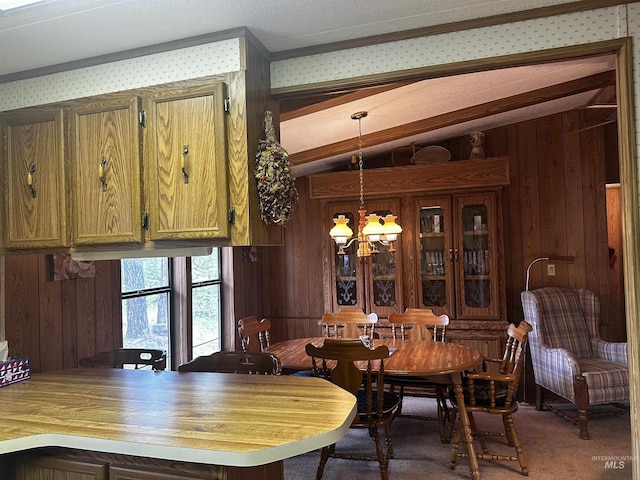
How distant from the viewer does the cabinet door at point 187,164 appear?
1939 mm

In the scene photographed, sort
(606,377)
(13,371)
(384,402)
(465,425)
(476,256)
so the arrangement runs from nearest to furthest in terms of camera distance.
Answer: (13,371) < (465,425) < (384,402) < (606,377) < (476,256)

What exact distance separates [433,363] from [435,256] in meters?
1.86

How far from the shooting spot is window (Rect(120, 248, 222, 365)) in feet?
11.4

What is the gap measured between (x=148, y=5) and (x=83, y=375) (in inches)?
67.7

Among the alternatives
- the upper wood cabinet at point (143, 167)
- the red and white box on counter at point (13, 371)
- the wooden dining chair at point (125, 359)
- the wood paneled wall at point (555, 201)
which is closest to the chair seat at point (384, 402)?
the wooden dining chair at point (125, 359)

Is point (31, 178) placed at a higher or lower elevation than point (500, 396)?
higher

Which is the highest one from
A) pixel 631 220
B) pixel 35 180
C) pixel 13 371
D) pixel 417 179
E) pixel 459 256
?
pixel 417 179

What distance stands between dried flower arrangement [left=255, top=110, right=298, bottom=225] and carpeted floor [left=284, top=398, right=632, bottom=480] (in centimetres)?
196

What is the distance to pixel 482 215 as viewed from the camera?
4543 millimetres

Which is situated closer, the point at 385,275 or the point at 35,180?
the point at 35,180

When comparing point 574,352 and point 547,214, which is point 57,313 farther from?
point 547,214

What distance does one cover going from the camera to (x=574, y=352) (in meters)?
4.25

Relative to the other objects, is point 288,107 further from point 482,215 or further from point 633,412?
point 482,215

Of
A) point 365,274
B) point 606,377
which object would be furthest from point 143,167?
point 606,377
